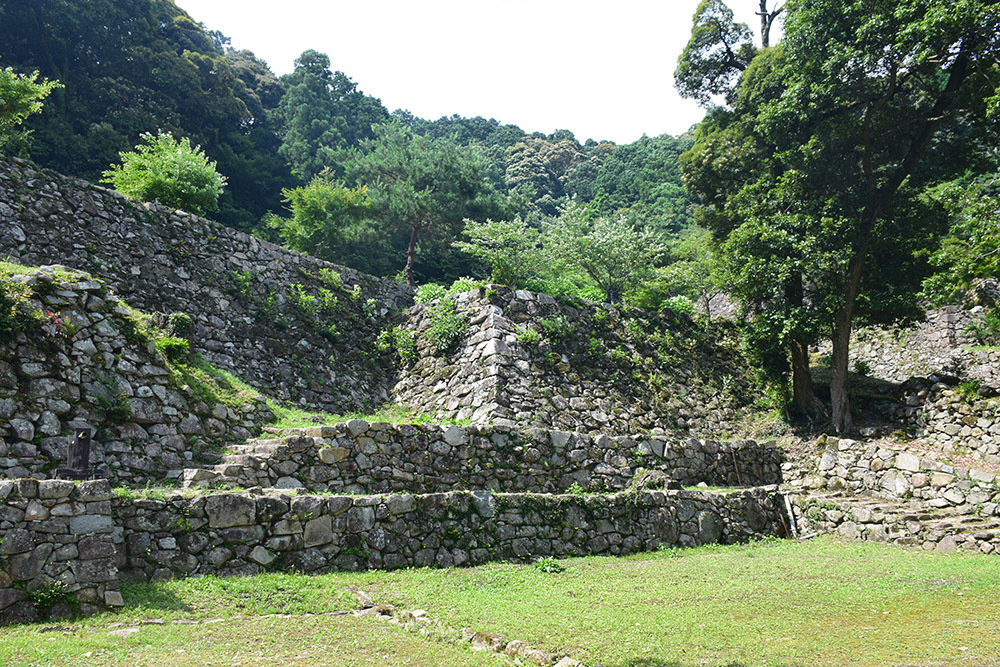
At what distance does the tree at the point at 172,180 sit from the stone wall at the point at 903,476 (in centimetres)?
1624

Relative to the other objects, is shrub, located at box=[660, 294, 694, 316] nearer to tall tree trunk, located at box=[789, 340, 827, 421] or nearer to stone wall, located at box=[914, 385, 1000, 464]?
tall tree trunk, located at box=[789, 340, 827, 421]

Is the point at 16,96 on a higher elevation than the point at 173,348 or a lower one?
higher

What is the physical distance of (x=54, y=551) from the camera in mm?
4914

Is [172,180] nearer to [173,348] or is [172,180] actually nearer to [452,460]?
[173,348]

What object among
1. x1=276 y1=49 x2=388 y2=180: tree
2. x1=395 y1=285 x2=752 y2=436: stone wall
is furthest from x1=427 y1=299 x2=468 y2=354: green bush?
x1=276 y1=49 x2=388 y2=180: tree

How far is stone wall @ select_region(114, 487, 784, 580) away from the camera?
19.4 feet

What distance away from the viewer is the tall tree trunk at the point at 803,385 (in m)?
15.7

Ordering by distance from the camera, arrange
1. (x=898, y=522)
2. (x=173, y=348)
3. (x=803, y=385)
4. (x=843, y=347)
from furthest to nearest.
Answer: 1. (x=803, y=385)
2. (x=843, y=347)
3. (x=898, y=522)
4. (x=173, y=348)

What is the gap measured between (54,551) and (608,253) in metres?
19.5

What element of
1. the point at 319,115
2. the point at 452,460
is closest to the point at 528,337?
the point at 452,460

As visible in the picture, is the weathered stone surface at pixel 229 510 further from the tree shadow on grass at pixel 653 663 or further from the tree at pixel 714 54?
the tree at pixel 714 54

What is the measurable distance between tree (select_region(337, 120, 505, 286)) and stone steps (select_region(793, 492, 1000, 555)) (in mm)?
A: 14318

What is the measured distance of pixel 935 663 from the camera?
4.02 metres

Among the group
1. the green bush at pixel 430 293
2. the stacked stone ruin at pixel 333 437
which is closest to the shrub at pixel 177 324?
the stacked stone ruin at pixel 333 437
